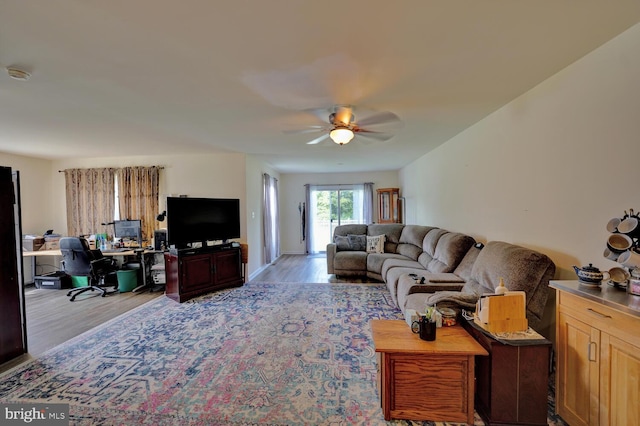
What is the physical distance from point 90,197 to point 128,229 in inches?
48.5

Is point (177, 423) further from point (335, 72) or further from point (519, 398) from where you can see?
point (335, 72)

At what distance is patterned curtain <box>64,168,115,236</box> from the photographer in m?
5.12

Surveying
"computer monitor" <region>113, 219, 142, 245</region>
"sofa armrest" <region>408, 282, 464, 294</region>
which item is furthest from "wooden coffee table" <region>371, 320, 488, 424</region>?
"computer monitor" <region>113, 219, 142, 245</region>

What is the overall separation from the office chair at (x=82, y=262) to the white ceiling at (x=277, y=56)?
1755 mm

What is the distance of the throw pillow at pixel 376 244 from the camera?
17.3 feet

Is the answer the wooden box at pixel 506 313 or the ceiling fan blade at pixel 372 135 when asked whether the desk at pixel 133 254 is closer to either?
the ceiling fan blade at pixel 372 135

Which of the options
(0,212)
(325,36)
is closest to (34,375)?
(0,212)

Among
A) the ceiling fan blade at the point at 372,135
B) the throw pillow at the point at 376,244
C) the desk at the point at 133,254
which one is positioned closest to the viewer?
the ceiling fan blade at the point at 372,135

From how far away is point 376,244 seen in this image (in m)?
5.31

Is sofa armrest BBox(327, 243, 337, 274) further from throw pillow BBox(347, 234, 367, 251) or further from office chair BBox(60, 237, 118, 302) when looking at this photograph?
office chair BBox(60, 237, 118, 302)

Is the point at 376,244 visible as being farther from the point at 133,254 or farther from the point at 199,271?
the point at 133,254

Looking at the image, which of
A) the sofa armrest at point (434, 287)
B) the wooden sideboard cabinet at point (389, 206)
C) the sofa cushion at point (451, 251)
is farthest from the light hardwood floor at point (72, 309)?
the wooden sideboard cabinet at point (389, 206)

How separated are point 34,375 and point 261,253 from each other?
3.90m

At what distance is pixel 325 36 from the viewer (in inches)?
62.6
